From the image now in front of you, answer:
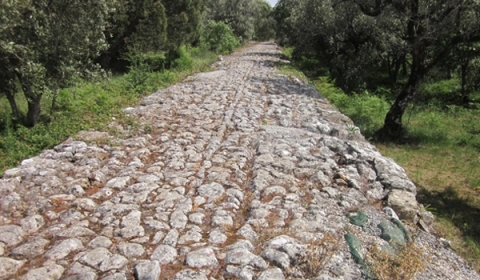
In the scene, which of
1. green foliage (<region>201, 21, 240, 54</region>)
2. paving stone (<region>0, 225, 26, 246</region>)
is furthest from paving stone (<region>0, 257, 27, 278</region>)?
green foliage (<region>201, 21, 240, 54</region>)

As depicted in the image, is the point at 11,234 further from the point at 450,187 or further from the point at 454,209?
the point at 450,187

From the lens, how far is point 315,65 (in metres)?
25.6

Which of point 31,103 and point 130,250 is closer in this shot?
point 130,250

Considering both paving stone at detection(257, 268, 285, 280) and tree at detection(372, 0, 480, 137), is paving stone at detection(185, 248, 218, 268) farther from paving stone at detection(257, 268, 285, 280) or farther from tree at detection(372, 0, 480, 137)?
tree at detection(372, 0, 480, 137)

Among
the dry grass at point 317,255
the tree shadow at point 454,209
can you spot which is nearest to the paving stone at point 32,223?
the dry grass at point 317,255

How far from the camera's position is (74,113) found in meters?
7.89

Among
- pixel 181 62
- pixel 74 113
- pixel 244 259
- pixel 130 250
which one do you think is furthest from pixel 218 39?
pixel 244 259

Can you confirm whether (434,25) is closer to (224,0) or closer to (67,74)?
(67,74)

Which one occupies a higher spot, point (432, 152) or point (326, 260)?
point (326, 260)

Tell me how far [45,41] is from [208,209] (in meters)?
5.04

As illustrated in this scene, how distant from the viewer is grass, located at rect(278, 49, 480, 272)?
18.2 feet

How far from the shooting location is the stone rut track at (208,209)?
3.31 m

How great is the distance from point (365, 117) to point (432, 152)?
2603 millimetres

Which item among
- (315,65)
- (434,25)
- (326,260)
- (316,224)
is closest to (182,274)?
(326,260)
